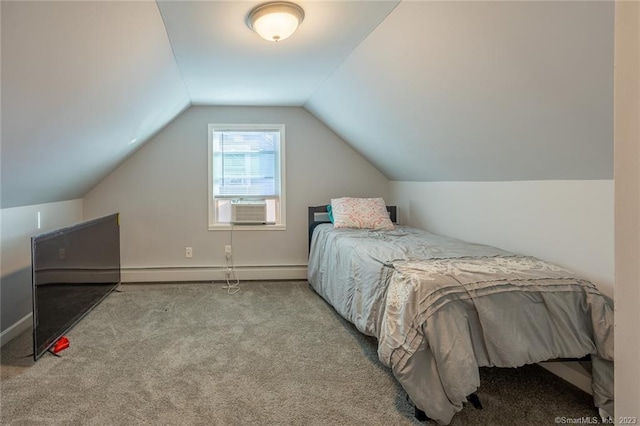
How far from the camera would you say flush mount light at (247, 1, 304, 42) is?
1.84m

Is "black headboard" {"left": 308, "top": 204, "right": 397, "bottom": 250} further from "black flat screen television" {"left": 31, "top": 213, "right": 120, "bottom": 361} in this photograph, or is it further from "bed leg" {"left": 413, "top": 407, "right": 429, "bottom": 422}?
"bed leg" {"left": 413, "top": 407, "right": 429, "bottom": 422}

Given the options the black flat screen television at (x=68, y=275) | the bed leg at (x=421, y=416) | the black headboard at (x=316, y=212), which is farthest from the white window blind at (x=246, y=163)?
the bed leg at (x=421, y=416)

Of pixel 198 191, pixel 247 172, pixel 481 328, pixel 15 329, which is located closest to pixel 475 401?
pixel 481 328

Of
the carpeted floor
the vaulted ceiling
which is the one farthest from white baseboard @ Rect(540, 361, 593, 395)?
the vaulted ceiling

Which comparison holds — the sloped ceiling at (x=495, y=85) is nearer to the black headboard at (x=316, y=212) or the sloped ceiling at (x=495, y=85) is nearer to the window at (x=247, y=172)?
the black headboard at (x=316, y=212)

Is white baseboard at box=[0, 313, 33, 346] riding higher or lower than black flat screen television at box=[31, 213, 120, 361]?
lower

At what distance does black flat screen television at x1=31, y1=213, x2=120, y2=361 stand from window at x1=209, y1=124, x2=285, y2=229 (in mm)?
1119

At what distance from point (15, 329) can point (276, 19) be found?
2.81 m

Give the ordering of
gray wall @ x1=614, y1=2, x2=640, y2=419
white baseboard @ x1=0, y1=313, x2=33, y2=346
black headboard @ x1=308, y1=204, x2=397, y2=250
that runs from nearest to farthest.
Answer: gray wall @ x1=614, y1=2, x2=640, y2=419, white baseboard @ x1=0, y1=313, x2=33, y2=346, black headboard @ x1=308, y1=204, x2=397, y2=250

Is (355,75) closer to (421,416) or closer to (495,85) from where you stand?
(495,85)

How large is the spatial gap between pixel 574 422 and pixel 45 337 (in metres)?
2.94

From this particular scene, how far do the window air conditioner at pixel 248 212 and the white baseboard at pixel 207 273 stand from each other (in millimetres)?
565

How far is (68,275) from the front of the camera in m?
A: 2.42

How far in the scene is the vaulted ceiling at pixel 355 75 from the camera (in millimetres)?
1423
